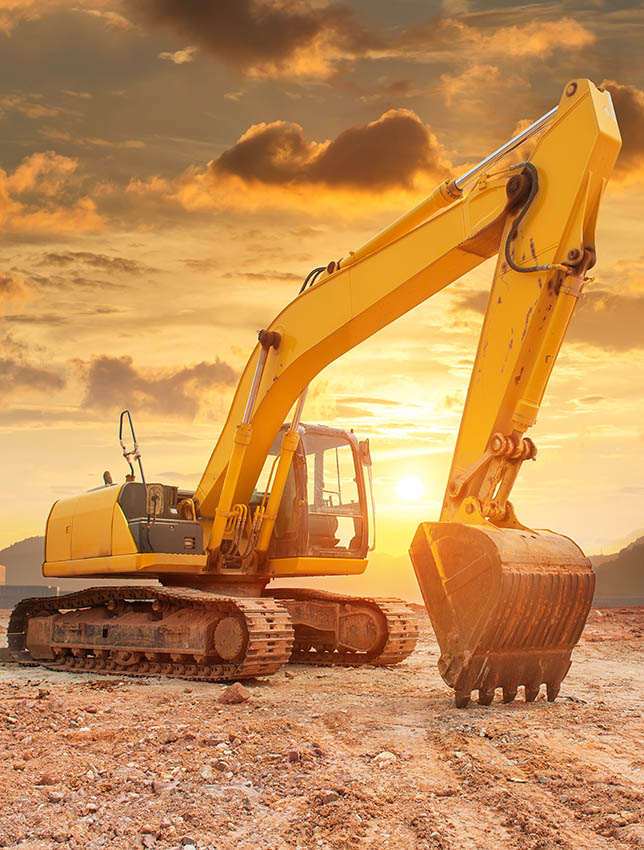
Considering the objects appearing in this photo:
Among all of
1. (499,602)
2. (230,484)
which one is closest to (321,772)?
(499,602)

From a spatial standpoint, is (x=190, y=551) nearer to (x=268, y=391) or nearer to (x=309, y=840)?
(x=268, y=391)

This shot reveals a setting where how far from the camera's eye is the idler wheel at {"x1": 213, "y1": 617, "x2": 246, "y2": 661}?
30.2 feet

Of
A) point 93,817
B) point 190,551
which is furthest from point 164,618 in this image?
point 93,817

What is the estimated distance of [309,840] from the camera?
13.6ft

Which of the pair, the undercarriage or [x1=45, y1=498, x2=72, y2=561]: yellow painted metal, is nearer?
the undercarriage

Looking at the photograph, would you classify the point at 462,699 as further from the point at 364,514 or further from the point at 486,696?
the point at 364,514

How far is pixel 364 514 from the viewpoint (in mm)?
11148

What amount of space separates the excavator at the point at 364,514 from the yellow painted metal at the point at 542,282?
1 centimetres

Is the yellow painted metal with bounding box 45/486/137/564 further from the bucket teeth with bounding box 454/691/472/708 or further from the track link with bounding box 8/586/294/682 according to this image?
the bucket teeth with bounding box 454/691/472/708

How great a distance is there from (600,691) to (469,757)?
374 cm

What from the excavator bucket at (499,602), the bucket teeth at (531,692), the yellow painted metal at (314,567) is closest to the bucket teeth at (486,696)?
the excavator bucket at (499,602)

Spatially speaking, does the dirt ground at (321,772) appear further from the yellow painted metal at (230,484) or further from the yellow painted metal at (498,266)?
the yellow painted metal at (230,484)

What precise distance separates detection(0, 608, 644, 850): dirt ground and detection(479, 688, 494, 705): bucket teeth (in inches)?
2.5

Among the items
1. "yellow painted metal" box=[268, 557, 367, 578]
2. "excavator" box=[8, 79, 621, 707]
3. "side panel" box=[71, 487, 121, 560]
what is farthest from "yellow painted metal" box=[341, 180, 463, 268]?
"side panel" box=[71, 487, 121, 560]
